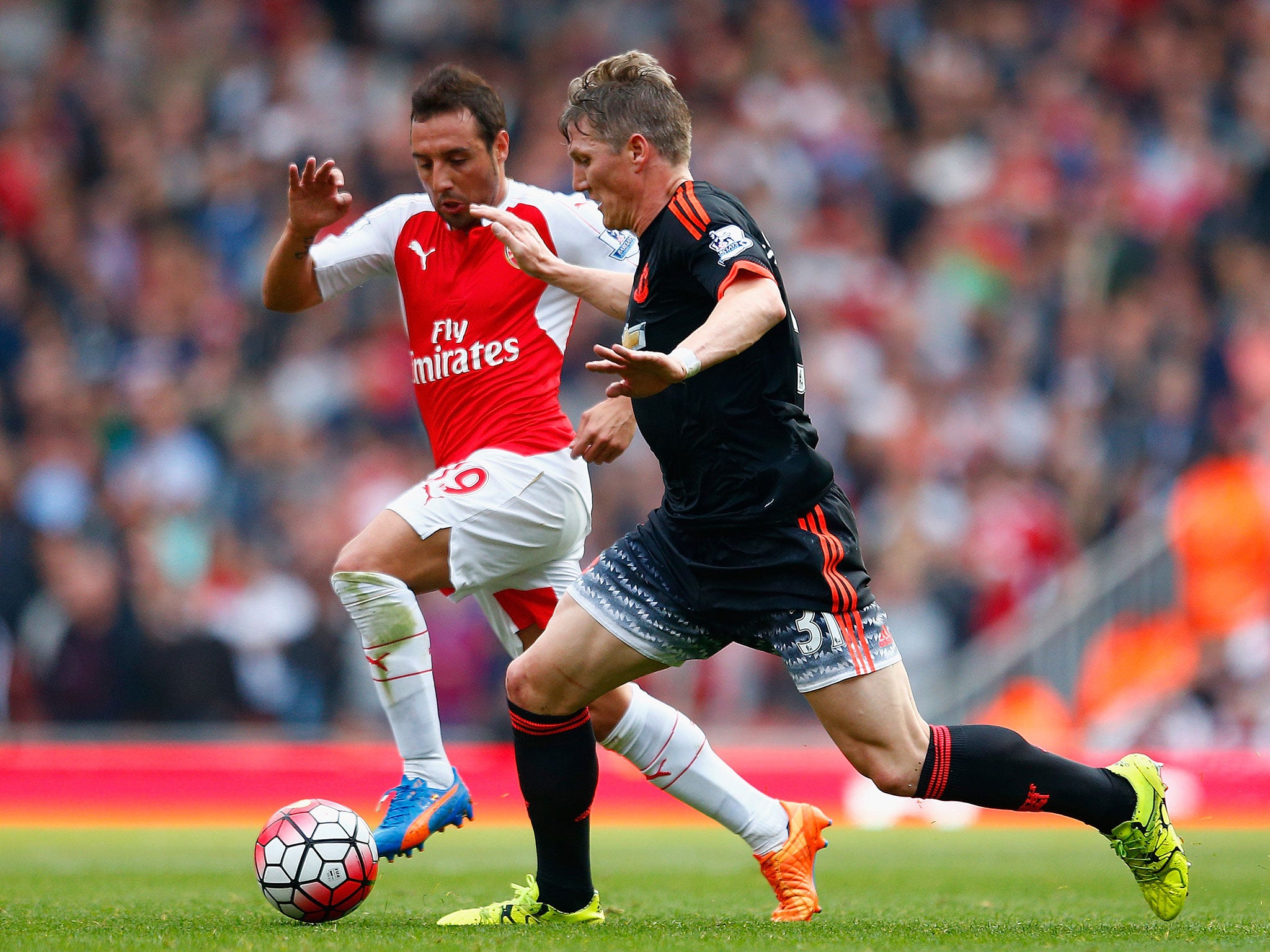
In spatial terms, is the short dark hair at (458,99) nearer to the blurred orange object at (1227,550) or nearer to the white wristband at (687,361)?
the white wristband at (687,361)

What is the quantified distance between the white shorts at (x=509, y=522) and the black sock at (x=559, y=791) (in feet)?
2.41

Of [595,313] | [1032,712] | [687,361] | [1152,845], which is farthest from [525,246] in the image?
[595,313]

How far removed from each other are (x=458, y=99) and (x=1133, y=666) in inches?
293

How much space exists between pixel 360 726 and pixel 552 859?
692 centimetres

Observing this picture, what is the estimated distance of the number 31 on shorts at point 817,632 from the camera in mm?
4652

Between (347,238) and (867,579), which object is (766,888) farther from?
(347,238)

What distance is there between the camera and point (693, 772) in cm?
→ 546

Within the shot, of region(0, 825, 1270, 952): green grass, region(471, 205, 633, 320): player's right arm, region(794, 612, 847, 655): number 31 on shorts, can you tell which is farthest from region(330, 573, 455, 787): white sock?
region(794, 612, 847, 655): number 31 on shorts

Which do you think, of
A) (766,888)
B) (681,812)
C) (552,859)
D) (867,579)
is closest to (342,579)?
(552,859)

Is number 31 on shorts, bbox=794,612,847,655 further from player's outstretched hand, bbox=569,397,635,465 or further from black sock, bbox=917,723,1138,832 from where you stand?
player's outstretched hand, bbox=569,397,635,465

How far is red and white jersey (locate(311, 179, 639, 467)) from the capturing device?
19.1 ft

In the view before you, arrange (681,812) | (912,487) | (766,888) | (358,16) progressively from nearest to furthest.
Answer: (766,888), (681,812), (912,487), (358,16)

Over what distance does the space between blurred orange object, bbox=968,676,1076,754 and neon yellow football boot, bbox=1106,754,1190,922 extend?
6.44m

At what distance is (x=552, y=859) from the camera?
5.11m
